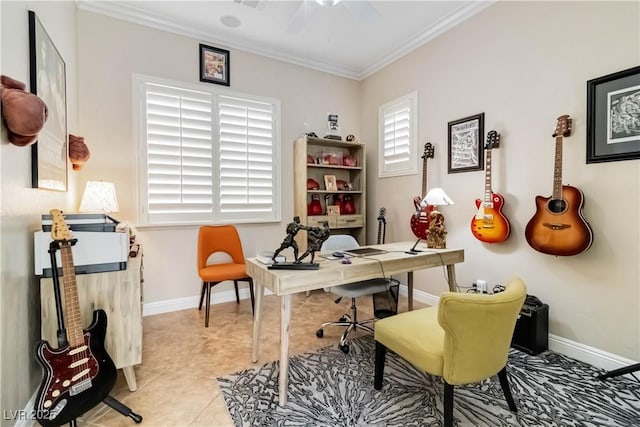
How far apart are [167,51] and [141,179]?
1399 mm

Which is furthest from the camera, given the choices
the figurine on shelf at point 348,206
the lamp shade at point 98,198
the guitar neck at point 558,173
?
the figurine on shelf at point 348,206

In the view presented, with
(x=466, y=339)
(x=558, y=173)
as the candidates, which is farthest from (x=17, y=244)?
(x=558, y=173)

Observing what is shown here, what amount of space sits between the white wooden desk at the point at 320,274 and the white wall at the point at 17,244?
118 centimetres

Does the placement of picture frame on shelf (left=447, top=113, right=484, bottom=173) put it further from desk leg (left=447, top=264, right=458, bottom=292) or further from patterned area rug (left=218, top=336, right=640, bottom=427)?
patterned area rug (left=218, top=336, right=640, bottom=427)

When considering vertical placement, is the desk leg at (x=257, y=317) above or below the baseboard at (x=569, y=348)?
above

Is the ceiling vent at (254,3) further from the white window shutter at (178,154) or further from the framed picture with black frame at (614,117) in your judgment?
the framed picture with black frame at (614,117)

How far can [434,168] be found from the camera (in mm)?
3283

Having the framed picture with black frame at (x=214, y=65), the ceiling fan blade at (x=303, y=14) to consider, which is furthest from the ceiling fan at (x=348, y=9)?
the framed picture with black frame at (x=214, y=65)

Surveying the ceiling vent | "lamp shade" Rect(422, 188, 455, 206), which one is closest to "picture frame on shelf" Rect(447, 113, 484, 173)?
"lamp shade" Rect(422, 188, 455, 206)

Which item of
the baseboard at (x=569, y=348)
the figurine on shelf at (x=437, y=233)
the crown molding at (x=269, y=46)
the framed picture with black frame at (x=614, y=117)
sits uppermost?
the crown molding at (x=269, y=46)

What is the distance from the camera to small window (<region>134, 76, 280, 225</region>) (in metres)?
3.05

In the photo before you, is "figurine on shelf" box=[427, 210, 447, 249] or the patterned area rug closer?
the patterned area rug

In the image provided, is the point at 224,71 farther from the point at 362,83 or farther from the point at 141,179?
the point at 362,83

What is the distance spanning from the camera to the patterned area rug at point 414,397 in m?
1.58
